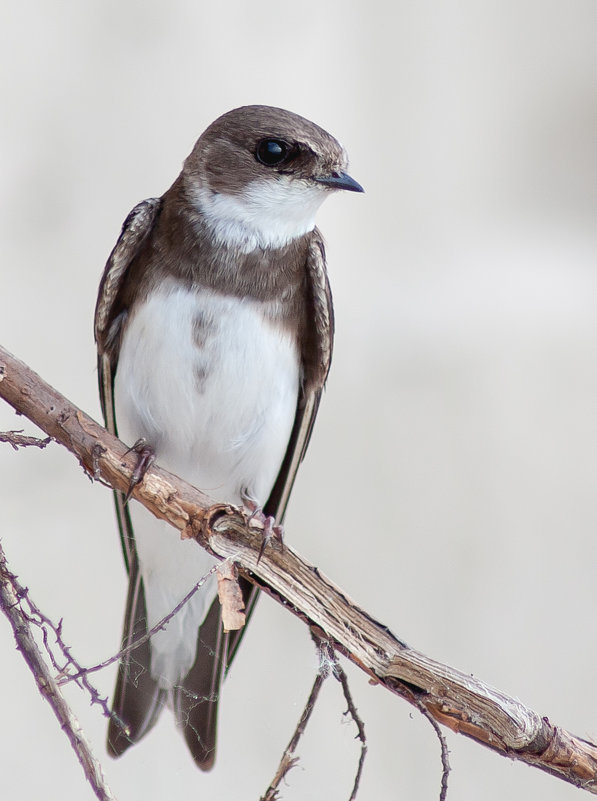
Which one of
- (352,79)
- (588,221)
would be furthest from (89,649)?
(588,221)

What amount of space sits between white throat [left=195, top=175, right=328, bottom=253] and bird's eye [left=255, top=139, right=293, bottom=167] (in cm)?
2

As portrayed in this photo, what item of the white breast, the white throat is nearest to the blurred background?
the white breast

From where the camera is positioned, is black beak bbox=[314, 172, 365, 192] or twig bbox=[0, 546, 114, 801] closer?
twig bbox=[0, 546, 114, 801]

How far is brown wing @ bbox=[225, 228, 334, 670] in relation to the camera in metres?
1.32

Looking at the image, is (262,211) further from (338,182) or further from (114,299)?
(114,299)

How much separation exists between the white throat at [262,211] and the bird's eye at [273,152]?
24 millimetres

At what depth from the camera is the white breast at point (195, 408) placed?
1248 mm

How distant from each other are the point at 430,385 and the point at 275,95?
74 centimetres

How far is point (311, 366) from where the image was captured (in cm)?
Answer: 137

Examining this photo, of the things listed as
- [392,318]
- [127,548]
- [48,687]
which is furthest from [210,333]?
[392,318]

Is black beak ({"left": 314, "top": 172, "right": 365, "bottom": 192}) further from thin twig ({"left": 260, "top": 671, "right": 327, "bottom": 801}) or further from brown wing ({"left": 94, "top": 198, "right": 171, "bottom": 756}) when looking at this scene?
thin twig ({"left": 260, "top": 671, "right": 327, "bottom": 801})

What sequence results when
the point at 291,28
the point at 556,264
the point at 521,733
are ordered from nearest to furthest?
the point at 521,733 → the point at 291,28 → the point at 556,264

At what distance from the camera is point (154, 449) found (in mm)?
1373

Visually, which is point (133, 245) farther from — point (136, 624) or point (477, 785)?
point (477, 785)
